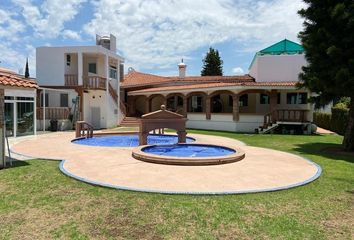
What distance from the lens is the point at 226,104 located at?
33219 millimetres

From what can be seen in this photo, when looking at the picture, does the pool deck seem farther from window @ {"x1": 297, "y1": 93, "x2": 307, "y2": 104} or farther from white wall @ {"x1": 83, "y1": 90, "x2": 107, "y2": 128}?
window @ {"x1": 297, "y1": 93, "x2": 307, "y2": 104}

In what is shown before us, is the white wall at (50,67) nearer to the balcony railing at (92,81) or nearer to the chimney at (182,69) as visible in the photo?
the balcony railing at (92,81)

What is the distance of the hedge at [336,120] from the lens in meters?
23.7

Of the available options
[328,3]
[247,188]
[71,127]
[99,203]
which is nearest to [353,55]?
[328,3]

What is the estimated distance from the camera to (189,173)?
8.86 m

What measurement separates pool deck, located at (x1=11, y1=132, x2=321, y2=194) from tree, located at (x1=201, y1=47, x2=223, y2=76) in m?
51.0

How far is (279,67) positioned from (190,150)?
57.1 feet

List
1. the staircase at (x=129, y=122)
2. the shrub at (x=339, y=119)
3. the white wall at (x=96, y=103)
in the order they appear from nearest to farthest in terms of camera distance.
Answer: the shrub at (x=339, y=119) → the white wall at (x=96, y=103) → the staircase at (x=129, y=122)

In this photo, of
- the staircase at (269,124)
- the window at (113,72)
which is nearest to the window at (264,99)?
the staircase at (269,124)

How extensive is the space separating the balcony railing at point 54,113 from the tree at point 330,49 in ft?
62.4

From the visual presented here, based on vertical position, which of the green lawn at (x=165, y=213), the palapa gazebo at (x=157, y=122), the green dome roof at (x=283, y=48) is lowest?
the green lawn at (x=165, y=213)

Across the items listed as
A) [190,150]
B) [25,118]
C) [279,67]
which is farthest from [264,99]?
[25,118]

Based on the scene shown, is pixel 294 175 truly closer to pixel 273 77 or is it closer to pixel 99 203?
pixel 99 203

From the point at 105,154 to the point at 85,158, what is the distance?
1.04 meters
